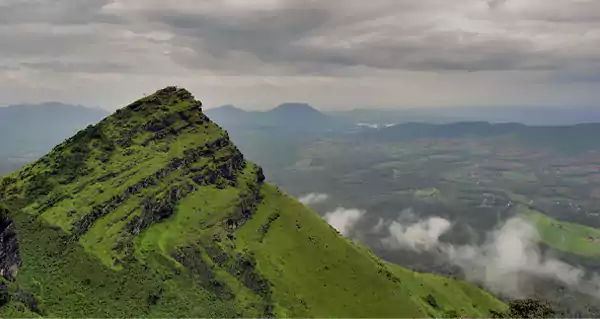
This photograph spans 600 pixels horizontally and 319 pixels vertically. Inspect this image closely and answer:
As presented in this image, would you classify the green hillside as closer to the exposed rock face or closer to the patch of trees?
the exposed rock face

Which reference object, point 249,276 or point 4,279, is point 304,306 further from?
point 4,279

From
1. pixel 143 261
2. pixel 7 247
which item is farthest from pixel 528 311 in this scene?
pixel 7 247

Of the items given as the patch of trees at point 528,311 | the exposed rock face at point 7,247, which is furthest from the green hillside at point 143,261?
the patch of trees at point 528,311

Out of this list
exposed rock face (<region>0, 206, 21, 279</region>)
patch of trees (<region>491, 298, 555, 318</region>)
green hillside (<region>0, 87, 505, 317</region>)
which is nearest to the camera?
patch of trees (<region>491, 298, 555, 318</region>)

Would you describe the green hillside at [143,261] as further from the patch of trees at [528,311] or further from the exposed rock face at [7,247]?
the patch of trees at [528,311]

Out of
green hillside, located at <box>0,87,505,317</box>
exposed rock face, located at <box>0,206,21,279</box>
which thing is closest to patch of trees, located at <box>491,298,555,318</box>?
green hillside, located at <box>0,87,505,317</box>

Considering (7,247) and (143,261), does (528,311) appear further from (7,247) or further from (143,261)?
(7,247)

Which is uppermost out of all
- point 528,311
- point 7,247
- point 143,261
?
point 7,247

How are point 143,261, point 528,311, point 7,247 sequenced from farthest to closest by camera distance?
point 143,261 < point 7,247 < point 528,311

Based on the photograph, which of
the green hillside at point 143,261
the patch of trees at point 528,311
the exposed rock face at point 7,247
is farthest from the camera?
the green hillside at point 143,261
